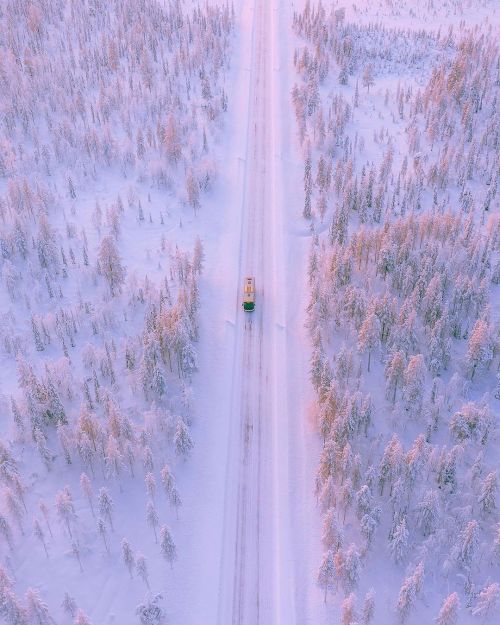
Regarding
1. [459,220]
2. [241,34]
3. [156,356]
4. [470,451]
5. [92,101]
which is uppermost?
[241,34]

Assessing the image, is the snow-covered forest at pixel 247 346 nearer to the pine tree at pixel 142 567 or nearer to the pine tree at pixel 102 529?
the pine tree at pixel 142 567

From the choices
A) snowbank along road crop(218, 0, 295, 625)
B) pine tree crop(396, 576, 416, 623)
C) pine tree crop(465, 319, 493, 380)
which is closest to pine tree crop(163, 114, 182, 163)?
snowbank along road crop(218, 0, 295, 625)

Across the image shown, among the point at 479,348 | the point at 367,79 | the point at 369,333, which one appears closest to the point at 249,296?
the point at 369,333

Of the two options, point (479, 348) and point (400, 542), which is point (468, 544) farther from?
point (479, 348)

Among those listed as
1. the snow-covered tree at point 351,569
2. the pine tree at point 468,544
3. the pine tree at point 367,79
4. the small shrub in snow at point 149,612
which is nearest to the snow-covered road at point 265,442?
the snow-covered tree at point 351,569

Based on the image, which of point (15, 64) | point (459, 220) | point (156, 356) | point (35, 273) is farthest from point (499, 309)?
point (15, 64)

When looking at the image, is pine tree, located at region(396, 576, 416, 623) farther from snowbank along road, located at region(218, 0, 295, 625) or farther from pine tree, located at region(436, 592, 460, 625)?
snowbank along road, located at region(218, 0, 295, 625)

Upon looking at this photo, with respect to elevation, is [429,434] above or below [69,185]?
Result: below

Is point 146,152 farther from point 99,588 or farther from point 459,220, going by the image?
point 99,588
